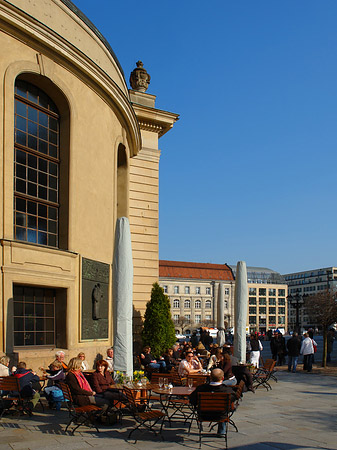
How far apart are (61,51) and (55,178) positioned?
3735 millimetres

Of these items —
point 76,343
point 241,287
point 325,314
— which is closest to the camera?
point 76,343

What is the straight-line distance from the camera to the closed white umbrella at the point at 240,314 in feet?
57.2

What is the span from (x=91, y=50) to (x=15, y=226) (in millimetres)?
6837

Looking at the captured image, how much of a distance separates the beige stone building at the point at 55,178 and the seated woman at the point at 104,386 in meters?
4.04

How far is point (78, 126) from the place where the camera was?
1727cm

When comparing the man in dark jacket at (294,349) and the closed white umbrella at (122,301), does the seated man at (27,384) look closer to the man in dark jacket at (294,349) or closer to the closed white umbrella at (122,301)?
the closed white umbrella at (122,301)

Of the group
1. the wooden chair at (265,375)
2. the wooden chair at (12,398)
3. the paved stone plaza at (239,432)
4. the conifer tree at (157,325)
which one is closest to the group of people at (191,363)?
the paved stone plaza at (239,432)

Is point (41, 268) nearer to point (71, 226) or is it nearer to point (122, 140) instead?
point (71, 226)

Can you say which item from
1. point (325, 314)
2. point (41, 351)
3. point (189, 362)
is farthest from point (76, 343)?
point (325, 314)

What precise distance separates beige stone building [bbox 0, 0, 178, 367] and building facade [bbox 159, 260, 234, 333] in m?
106

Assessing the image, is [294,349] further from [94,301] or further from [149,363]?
[94,301]

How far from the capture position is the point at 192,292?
423 feet

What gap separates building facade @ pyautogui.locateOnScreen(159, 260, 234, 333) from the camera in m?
126

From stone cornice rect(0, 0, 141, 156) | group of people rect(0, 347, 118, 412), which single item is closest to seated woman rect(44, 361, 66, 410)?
group of people rect(0, 347, 118, 412)
